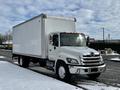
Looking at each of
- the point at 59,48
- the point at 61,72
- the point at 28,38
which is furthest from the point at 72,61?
the point at 28,38

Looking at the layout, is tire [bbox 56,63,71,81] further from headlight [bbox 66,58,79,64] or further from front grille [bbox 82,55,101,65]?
front grille [bbox 82,55,101,65]

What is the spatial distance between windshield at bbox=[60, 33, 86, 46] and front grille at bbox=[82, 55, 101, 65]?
5.63 feet

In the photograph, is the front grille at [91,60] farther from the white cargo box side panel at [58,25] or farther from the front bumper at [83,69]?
the white cargo box side panel at [58,25]

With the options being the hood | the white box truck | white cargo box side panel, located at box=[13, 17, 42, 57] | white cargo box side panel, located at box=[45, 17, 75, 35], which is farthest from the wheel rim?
white cargo box side panel, located at box=[45, 17, 75, 35]

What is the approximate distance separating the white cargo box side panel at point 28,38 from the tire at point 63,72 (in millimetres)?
2402

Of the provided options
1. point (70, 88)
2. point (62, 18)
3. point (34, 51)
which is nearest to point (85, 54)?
point (70, 88)

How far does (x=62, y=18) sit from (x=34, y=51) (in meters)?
2.87

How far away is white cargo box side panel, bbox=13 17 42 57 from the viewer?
51.3 ft

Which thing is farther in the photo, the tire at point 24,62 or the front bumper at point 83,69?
the tire at point 24,62

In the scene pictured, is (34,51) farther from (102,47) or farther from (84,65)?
(102,47)

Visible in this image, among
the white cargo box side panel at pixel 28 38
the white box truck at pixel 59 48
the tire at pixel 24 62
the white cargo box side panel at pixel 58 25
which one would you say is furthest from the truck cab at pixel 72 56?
the tire at pixel 24 62

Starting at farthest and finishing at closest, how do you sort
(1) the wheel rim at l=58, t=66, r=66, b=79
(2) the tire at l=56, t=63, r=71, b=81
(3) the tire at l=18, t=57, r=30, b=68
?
(3) the tire at l=18, t=57, r=30, b=68 < (1) the wheel rim at l=58, t=66, r=66, b=79 < (2) the tire at l=56, t=63, r=71, b=81

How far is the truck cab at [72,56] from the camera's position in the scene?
12047 mm

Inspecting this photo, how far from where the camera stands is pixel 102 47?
59.0 metres
